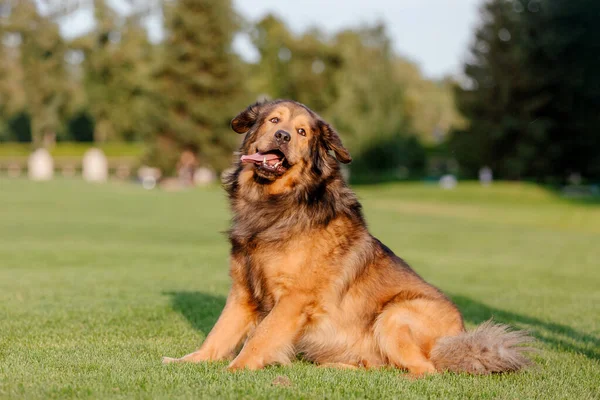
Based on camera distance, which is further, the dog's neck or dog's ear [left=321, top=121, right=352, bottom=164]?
dog's ear [left=321, top=121, right=352, bottom=164]

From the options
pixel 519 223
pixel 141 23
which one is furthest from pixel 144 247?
pixel 141 23

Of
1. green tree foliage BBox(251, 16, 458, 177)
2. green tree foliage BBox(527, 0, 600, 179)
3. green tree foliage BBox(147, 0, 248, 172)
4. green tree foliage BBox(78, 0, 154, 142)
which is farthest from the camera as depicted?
green tree foliage BBox(78, 0, 154, 142)

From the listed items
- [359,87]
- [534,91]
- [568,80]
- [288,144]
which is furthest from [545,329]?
[568,80]

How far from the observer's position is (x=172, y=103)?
5741 centimetres

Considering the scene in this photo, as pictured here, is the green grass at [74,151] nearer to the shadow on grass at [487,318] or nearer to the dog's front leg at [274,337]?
the shadow on grass at [487,318]

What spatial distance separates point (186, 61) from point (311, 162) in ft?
175

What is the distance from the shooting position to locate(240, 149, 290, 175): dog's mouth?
537 centimetres

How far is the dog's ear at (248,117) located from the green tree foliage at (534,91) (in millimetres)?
47852

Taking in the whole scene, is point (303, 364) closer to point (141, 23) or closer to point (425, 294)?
point (425, 294)

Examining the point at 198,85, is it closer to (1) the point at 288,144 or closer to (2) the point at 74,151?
(2) the point at 74,151

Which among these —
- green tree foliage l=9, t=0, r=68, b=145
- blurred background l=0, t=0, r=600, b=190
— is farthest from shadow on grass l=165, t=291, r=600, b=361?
green tree foliage l=9, t=0, r=68, b=145

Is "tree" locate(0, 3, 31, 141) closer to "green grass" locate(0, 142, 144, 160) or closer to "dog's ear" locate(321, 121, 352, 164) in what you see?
"green grass" locate(0, 142, 144, 160)

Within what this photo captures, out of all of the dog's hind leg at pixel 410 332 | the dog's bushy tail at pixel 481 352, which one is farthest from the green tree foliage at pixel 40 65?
the dog's bushy tail at pixel 481 352

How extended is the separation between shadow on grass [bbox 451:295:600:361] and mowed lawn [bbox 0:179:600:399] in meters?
0.02
